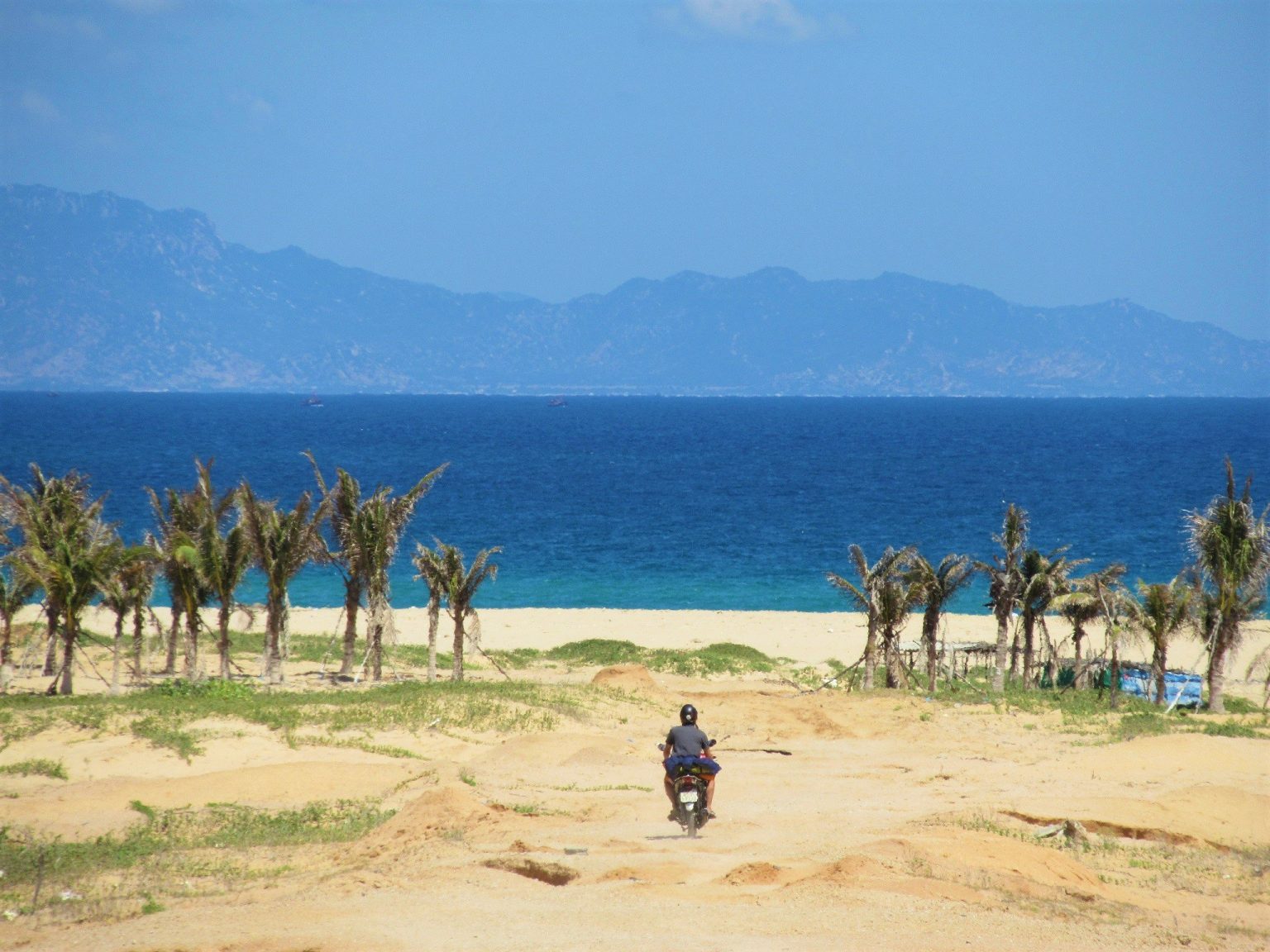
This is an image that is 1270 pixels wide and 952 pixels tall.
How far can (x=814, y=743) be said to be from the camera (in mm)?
25531

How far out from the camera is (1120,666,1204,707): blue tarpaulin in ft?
107

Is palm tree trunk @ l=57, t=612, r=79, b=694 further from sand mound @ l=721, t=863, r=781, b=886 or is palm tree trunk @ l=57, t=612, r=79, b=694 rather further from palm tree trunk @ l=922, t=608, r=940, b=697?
palm tree trunk @ l=922, t=608, r=940, b=697

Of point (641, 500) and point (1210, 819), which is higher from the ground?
point (641, 500)

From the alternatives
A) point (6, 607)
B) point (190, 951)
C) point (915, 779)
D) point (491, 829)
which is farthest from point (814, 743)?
point (6, 607)

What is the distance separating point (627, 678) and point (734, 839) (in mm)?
15969

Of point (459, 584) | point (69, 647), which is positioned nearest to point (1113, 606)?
point (459, 584)

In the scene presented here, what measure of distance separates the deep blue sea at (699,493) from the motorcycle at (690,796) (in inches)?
857

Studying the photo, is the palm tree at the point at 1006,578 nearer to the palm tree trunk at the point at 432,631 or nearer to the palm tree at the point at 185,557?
the palm tree trunk at the point at 432,631

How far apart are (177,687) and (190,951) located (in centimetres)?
1763

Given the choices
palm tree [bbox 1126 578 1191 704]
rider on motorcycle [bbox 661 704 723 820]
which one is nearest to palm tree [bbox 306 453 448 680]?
rider on motorcycle [bbox 661 704 723 820]

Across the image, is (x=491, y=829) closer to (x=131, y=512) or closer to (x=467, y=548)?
(x=467, y=548)

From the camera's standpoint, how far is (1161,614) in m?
30.8

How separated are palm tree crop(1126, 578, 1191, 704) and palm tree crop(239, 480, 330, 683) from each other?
20616mm

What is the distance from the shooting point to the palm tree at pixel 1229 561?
29969mm
